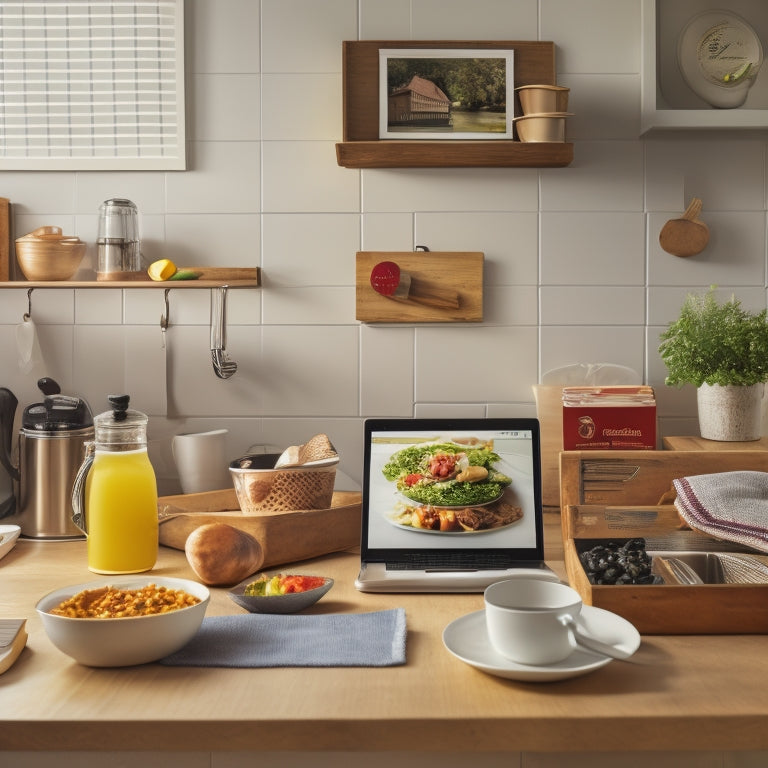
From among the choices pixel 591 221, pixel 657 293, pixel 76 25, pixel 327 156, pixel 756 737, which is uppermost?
pixel 76 25

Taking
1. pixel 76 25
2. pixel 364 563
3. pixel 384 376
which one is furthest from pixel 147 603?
pixel 76 25

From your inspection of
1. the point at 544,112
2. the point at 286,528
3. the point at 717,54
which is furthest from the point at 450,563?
the point at 717,54

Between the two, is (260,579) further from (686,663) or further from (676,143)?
(676,143)

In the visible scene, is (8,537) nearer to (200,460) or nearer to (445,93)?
(200,460)

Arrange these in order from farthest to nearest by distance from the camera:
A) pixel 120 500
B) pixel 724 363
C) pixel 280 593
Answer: pixel 724 363 < pixel 120 500 < pixel 280 593

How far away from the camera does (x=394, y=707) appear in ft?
2.76

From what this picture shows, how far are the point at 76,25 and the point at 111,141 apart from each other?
24 centimetres

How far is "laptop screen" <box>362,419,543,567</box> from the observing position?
4.30 feet

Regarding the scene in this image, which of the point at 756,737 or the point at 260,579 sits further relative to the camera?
the point at 260,579

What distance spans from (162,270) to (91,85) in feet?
1.44

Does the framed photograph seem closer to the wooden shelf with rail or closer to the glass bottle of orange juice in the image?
the wooden shelf with rail

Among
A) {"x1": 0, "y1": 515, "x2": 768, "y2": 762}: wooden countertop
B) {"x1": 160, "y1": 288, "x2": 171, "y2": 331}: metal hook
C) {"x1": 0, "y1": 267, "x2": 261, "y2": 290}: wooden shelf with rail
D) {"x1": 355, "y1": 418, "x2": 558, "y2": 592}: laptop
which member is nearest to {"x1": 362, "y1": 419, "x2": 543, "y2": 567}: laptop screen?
{"x1": 355, "y1": 418, "x2": 558, "y2": 592}: laptop

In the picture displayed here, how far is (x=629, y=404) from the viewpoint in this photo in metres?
1.50

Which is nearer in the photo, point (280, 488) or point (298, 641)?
point (298, 641)
